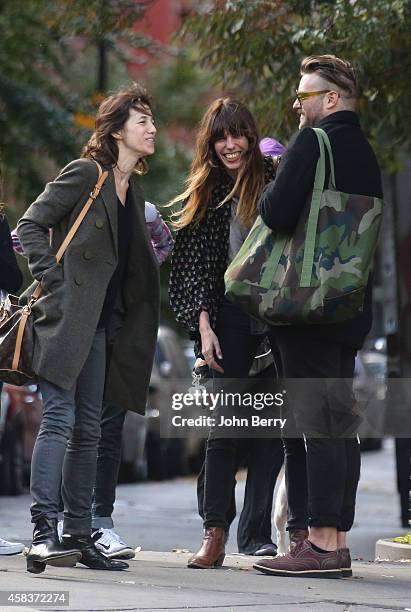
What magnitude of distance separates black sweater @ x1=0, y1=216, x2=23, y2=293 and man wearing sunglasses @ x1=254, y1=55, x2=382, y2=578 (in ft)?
4.54

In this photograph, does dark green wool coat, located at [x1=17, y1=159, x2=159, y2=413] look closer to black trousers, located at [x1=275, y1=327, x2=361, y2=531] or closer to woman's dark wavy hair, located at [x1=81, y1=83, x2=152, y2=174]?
woman's dark wavy hair, located at [x1=81, y1=83, x2=152, y2=174]

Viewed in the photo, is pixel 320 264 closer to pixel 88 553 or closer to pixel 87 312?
pixel 87 312

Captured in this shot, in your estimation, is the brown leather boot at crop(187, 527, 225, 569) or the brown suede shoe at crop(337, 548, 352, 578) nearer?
the brown suede shoe at crop(337, 548, 352, 578)

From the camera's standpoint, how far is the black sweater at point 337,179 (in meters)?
6.25

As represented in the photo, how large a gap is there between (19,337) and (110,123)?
1.04 m

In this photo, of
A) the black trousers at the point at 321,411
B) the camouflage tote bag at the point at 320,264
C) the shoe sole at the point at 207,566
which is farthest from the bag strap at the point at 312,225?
the shoe sole at the point at 207,566

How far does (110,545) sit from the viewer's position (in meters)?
7.07

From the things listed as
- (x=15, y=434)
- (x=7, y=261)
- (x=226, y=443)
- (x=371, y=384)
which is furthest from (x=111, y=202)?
(x=371, y=384)

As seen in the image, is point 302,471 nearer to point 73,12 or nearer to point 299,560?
point 299,560

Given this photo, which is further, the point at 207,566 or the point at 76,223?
the point at 207,566

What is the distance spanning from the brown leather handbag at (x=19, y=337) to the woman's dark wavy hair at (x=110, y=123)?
9.5 inches

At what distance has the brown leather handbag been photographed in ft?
21.0

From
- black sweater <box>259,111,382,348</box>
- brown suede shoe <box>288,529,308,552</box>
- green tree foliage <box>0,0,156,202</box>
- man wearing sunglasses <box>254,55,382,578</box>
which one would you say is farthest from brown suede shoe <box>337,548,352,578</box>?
green tree foliage <box>0,0,156,202</box>

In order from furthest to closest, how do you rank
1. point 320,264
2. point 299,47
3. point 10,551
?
point 299,47
point 10,551
point 320,264
